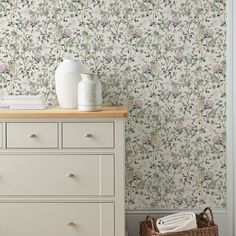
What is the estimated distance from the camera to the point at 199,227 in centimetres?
353

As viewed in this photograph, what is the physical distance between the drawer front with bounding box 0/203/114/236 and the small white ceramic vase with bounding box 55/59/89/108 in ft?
2.18

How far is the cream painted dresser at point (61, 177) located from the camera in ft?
10.6

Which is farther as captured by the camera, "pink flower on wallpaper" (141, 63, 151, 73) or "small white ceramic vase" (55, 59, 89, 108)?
"pink flower on wallpaper" (141, 63, 151, 73)

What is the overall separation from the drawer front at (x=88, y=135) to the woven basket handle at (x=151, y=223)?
1.96 ft

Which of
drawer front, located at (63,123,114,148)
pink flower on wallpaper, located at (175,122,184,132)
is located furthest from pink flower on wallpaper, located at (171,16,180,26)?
drawer front, located at (63,123,114,148)

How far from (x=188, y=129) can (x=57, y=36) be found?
3.59 ft

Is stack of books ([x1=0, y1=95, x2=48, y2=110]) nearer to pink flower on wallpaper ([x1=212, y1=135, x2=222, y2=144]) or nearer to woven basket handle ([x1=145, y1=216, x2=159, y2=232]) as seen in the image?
woven basket handle ([x1=145, y1=216, x2=159, y2=232])

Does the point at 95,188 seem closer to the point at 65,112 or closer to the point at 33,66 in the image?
the point at 65,112

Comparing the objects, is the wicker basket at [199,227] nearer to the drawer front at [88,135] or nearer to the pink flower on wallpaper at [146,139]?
the pink flower on wallpaper at [146,139]

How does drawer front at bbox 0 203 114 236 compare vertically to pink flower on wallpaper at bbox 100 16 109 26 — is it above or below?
below

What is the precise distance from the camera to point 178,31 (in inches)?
144

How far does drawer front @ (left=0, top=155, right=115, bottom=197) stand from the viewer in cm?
325

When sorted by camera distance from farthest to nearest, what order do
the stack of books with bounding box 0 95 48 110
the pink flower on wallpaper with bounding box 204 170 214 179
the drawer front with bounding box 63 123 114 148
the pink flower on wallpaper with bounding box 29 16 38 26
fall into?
the pink flower on wallpaper with bounding box 204 170 214 179 → the pink flower on wallpaper with bounding box 29 16 38 26 → the stack of books with bounding box 0 95 48 110 → the drawer front with bounding box 63 123 114 148

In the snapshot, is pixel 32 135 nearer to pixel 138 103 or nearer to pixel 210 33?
pixel 138 103
